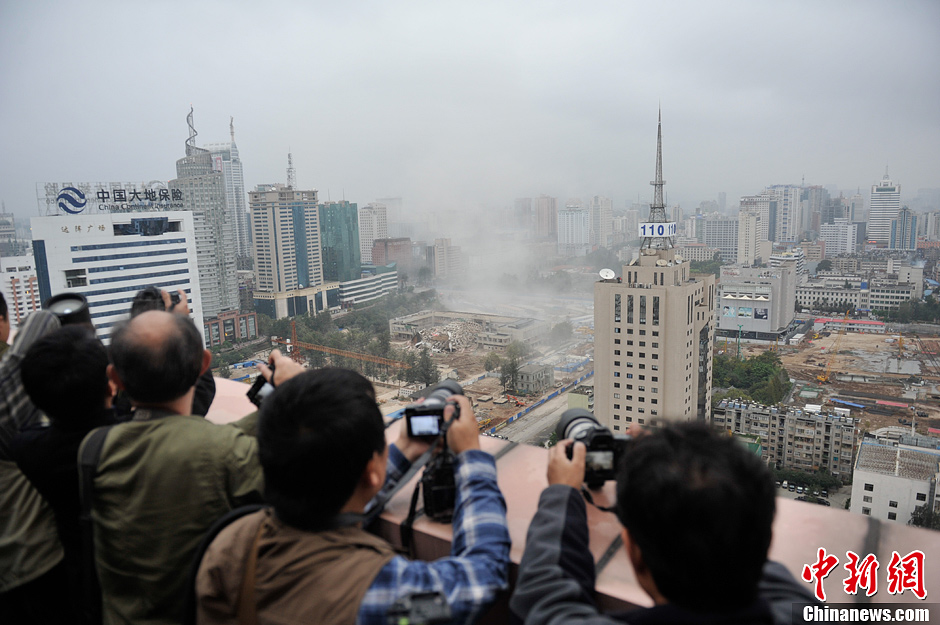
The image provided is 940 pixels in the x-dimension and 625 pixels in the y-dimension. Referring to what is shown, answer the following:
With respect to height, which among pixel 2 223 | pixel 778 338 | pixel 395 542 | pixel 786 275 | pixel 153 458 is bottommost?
pixel 778 338

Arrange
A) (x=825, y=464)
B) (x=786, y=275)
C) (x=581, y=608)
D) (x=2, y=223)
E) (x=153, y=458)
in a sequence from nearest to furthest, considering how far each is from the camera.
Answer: (x=581, y=608) < (x=153, y=458) < (x=825, y=464) < (x=2, y=223) < (x=786, y=275)

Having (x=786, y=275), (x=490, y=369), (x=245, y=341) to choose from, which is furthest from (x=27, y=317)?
(x=786, y=275)

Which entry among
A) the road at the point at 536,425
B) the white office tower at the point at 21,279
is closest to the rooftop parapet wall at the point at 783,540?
the road at the point at 536,425

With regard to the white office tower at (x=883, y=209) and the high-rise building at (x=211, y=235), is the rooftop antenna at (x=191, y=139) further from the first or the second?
the white office tower at (x=883, y=209)

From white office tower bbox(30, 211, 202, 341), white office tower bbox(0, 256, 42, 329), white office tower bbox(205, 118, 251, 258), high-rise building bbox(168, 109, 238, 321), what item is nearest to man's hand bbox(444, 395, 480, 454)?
white office tower bbox(30, 211, 202, 341)

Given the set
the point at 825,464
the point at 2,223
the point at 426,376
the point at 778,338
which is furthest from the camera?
the point at 778,338

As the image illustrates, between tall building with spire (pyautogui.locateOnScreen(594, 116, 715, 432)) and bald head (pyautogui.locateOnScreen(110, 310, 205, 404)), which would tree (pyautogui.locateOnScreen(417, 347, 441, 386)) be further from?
bald head (pyautogui.locateOnScreen(110, 310, 205, 404))

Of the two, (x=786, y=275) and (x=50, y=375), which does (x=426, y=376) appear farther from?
(x=786, y=275)

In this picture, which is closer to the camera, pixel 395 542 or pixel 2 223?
pixel 395 542

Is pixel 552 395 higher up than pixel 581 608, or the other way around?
pixel 581 608
